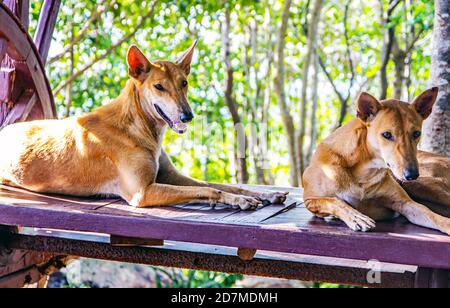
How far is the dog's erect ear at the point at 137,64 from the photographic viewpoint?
3820mm

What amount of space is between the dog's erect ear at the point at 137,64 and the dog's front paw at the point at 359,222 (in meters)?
1.69

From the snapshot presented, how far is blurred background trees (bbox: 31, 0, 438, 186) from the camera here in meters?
7.51

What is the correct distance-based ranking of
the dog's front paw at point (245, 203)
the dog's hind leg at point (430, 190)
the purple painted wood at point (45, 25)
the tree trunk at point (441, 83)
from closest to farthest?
the dog's hind leg at point (430, 190) → the dog's front paw at point (245, 203) → the tree trunk at point (441, 83) → the purple painted wood at point (45, 25)

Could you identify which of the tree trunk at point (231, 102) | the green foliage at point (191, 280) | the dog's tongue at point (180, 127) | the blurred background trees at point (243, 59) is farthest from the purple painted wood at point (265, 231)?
the tree trunk at point (231, 102)

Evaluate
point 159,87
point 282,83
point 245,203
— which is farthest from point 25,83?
point 282,83

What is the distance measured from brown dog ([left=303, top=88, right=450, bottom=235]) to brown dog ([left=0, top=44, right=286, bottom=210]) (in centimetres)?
63

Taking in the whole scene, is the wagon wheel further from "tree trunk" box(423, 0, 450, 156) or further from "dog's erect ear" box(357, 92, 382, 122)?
"tree trunk" box(423, 0, 450, 156)

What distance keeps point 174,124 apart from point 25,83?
5.11 ft

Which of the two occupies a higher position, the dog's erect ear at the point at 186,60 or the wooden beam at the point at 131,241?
the dog's erect ear at the point at 186,60

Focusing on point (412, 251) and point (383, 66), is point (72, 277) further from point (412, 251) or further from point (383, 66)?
point (412, 251)

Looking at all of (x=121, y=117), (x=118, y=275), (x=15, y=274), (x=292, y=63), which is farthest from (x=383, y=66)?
(x=15, y=274)

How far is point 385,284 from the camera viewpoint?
10.6 ft

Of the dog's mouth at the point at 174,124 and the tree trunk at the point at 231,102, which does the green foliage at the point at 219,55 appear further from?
the dog's mouth at the point at 174,124

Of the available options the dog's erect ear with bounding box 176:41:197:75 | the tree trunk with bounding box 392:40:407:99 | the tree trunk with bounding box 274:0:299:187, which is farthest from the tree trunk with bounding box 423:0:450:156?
the tree trunk with bounding box 392:40:407:99
